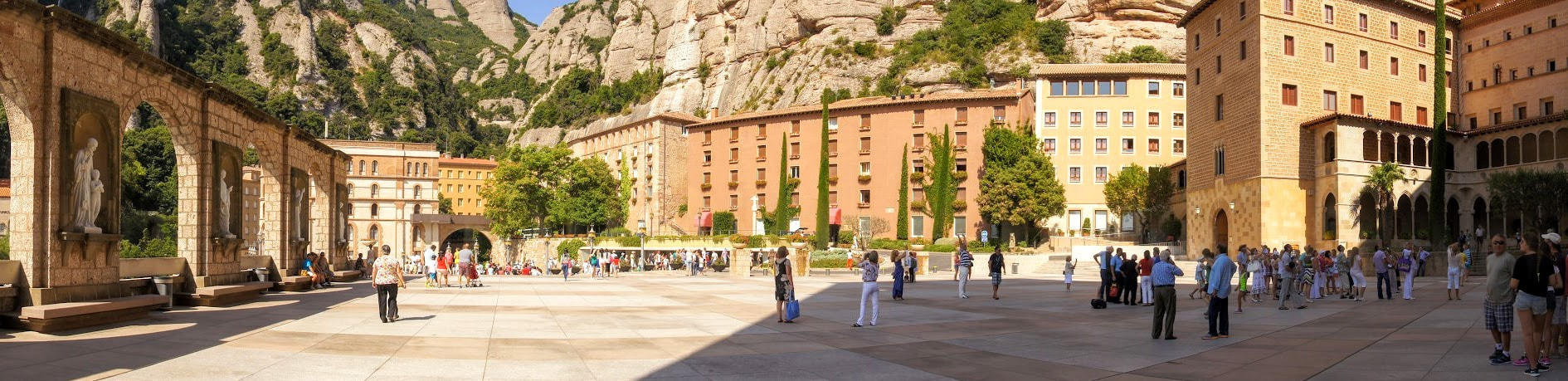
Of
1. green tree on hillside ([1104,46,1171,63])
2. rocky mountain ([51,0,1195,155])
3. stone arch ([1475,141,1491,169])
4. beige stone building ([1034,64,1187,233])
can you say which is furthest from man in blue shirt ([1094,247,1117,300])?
green tree on hillside ([1104,46,1171,63])

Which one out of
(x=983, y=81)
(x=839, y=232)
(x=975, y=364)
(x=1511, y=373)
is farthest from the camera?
(x=983, y=81)

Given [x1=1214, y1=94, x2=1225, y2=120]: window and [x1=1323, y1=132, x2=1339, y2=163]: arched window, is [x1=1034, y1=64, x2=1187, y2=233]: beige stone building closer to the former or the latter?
[x1=1214, y1=94, x2=1225, y2=120]: window

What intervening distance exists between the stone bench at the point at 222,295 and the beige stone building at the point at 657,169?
66.4 m

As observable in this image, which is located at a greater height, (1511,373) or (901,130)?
(901,130)

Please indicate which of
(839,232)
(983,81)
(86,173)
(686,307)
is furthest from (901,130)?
(86,173)

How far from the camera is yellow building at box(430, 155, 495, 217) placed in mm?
125125

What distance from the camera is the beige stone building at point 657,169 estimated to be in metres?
91.0

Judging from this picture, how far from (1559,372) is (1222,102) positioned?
4253cm

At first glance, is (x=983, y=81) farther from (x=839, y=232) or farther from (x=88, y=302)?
(x=88, y=302)

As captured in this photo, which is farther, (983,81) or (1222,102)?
(983,81)

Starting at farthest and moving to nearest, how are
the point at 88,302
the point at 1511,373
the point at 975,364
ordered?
the point at 88,302 → the point at 975,364 → the point at 1511,373

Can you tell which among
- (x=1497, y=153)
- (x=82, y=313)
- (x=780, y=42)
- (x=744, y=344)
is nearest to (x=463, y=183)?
(x=780, y=42)

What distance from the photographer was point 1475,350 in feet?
39.7

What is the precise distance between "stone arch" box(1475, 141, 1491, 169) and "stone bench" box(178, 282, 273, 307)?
5310cm
